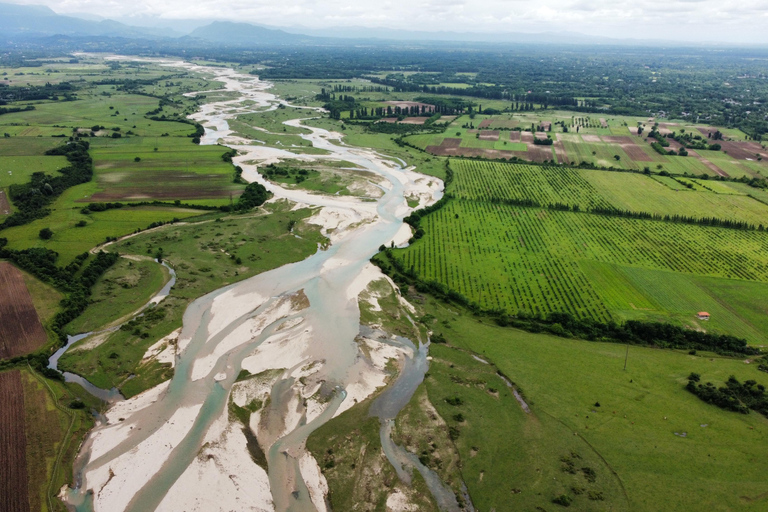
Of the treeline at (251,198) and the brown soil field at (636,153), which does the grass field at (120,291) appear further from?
the brown soil field at (636,153)

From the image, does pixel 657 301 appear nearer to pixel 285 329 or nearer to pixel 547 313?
pixel 547 313

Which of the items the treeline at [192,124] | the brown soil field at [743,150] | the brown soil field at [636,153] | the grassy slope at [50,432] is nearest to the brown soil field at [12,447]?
the grassy slope at [50,432]

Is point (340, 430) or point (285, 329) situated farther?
point (285, 329)

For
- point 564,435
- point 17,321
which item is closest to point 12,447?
point 17,321

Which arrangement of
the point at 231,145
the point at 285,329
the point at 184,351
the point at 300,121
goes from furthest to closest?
the point at 300,121 → the point at 231,145 → the point at 285,329 → the point at 184,351

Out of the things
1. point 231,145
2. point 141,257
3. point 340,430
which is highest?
point 231,145

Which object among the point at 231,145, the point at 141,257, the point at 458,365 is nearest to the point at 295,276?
the point at 141,257

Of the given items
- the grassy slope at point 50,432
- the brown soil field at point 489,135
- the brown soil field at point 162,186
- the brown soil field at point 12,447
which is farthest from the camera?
the brown soil field at point 489,135
